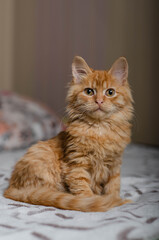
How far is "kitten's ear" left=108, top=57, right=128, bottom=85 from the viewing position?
134cm

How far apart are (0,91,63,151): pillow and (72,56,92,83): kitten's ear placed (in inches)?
52.1

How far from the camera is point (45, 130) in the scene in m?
2.75

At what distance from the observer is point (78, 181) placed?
4.22ft

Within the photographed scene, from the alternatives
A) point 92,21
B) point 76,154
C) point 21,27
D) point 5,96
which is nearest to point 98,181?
point 76,154

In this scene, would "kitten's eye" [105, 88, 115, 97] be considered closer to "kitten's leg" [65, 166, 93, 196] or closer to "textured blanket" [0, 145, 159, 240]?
"kitten's leg" [65, 166, 93, 196]

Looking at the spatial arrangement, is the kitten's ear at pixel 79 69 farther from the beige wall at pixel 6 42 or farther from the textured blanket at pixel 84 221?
the beige wall at pixel 6 42

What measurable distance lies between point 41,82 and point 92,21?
124 cm

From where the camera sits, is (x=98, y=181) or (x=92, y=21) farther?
(x=92, y=21)

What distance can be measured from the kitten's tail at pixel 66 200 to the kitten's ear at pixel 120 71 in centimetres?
54

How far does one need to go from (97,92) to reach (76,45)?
8.50 ft

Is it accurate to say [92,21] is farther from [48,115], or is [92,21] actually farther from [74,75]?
[74,75]

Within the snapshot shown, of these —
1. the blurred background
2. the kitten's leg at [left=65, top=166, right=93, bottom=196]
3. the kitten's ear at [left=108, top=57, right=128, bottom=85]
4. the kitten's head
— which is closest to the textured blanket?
the kitten's leg at [left=65, top=166, right=93, bottom=196]

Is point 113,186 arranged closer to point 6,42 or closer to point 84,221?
point 84,221

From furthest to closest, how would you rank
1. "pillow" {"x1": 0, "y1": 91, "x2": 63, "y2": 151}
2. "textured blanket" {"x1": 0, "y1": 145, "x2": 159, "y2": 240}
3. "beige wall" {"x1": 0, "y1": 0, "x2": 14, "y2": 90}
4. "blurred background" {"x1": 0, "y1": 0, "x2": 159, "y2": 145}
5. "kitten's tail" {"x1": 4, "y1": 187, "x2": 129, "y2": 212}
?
"beige wall" {"x1": 0, "y1": 0, "x2": 14, "y2": 90}, "blurred background" {"x1": 0, "y1": 0, "x2": 159, "y2": 145}, "pillow" {"x1": 0, "y1": 91, "x2": 63, "y2": 151}, "kitten's tail" {"x1": 4, "y1": 187, "x2": 129, "y2": 212}, "textured blanket" {"x1": 0, "y1": 145, "x2": 159, "y2": 240}
